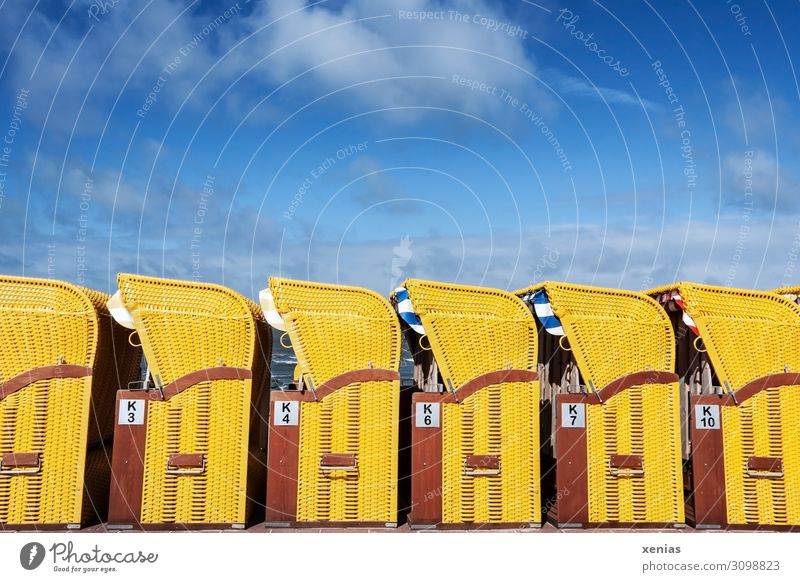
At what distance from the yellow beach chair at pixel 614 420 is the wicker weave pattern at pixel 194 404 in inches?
122

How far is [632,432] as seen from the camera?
20.9 ft

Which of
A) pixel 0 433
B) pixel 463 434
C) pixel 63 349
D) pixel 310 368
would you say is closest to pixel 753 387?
Result: pixel 463 434

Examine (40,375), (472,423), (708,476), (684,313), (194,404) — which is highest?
(684,313)

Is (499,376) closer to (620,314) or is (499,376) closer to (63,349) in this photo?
(620,314)

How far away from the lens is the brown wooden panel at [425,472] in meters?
6.18

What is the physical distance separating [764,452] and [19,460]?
23.2ft

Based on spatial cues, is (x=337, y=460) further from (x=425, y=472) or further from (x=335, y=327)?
(x=335, y=327)

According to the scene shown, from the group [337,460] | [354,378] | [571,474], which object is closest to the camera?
[337,460]

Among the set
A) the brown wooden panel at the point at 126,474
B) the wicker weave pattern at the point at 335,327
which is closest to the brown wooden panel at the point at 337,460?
the wicker weave pattern at the point at 335,327

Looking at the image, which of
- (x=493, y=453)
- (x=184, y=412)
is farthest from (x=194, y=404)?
(x=493, y=453)

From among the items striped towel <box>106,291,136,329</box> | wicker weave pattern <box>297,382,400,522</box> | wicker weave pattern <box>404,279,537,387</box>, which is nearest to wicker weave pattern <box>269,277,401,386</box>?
wicker weave pattern <box>297,382,400,522</box>

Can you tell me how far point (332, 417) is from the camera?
20.2 ft

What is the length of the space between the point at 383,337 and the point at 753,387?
376cm

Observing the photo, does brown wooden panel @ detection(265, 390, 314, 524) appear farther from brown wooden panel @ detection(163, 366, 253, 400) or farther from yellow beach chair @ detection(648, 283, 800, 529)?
yellow beach chair @ detection(648, 283, 800, 529)
